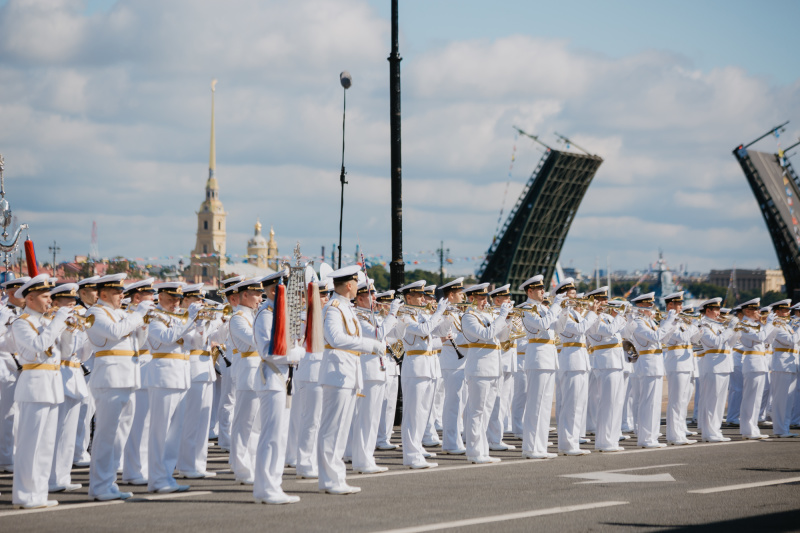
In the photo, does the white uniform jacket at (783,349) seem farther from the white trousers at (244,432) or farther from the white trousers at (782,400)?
the white trousers at (244,432)

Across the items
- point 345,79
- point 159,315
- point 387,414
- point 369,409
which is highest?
point 345,79

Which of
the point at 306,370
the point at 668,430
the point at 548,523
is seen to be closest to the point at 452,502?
the point at 548,523

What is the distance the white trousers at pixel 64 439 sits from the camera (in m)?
10.4

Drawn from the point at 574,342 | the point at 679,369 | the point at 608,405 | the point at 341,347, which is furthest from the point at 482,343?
the point at 679,369

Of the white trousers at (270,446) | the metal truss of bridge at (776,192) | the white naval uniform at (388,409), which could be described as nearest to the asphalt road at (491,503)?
the white trousers at (270,446)

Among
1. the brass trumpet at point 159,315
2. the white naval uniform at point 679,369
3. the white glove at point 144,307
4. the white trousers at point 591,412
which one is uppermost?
the white glove at point 144,307

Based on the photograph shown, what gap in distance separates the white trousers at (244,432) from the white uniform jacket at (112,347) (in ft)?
3.57

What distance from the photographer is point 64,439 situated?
10406mm

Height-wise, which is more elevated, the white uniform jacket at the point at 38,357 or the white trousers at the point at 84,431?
the white uniform jacket at the point at 38,357

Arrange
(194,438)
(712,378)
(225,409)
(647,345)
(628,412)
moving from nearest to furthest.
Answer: (194,438) < (225,409) < (647,345) < (712,378) < (628,412)

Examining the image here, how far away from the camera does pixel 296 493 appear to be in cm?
1010

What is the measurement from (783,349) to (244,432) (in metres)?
9.48

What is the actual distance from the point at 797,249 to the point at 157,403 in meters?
36.6

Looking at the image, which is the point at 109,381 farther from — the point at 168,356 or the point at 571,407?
the point at 571,407
